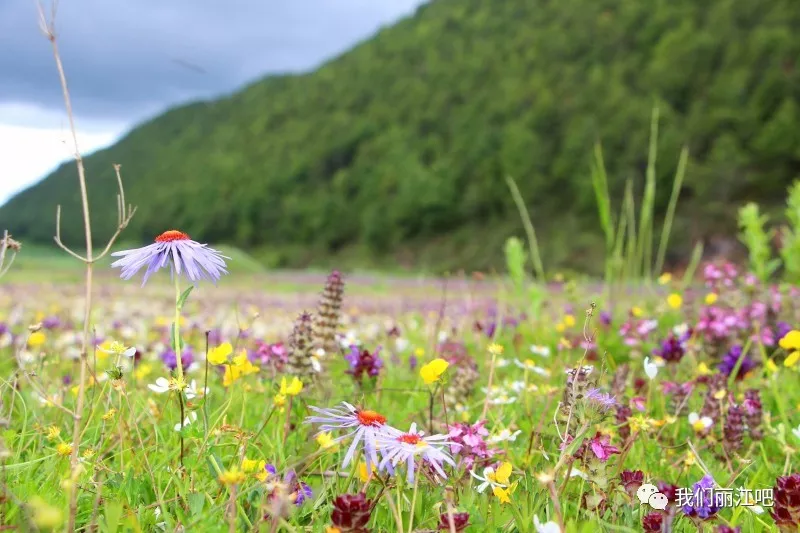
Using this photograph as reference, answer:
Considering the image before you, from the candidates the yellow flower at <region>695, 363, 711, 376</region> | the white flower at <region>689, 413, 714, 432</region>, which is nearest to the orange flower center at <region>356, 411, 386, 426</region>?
the white flower at <region>689, 413, 714, 432</region>

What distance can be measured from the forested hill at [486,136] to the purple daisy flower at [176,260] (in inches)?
950

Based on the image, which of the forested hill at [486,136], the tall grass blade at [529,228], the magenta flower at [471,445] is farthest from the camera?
the forested hill at [486,136]

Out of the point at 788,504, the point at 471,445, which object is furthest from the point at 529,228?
the point at 788,504

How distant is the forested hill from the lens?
33.1 metres

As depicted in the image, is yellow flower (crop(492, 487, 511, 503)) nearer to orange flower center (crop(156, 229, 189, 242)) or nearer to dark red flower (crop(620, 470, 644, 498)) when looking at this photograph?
dark red flower (crop(620, 470, 644, 498))

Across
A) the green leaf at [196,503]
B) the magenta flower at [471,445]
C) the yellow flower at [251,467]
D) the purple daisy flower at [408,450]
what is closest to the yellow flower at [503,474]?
the magenta flower at [471,445]

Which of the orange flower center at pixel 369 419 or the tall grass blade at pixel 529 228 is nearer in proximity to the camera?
the orange flower center at pixel 369 419

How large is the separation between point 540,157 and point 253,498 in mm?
39478

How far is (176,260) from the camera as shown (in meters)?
1.57

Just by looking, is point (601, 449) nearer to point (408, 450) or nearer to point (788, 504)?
point (788, 504)

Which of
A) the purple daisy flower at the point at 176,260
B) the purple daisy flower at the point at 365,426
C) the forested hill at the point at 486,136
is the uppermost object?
the forested hill at the point at 486,136
